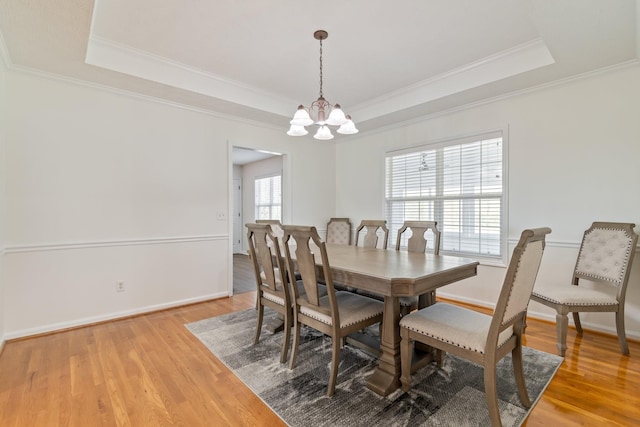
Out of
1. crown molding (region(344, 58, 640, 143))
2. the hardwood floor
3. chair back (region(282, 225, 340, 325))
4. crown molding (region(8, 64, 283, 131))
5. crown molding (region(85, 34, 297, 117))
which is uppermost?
crown molding (region(85, 34, 297, 117))

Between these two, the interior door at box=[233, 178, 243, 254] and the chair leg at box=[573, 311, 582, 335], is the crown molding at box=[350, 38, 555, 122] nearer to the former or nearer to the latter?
the chair leg at box=[573, 311, 582, 335]

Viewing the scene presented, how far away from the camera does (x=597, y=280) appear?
2.61 m

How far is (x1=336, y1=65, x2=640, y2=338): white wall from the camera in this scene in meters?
2.68

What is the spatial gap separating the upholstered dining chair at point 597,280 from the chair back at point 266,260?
2185 millimetres

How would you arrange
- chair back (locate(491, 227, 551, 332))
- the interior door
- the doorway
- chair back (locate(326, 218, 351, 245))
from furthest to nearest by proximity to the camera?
the interior door < the doorway < chair back (locate(326, 218, 351, 245)) < chair back (locate(491, 227, 551, 332))

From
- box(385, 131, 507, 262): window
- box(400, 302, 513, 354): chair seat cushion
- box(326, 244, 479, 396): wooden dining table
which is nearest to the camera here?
box(400, 302, 513, 354): chair seat cushion

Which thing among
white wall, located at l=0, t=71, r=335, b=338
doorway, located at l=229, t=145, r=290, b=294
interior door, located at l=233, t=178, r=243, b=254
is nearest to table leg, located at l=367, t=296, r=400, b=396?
white wall, located at l=0, t=71, r=335, b=338

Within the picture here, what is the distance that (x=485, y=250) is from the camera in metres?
3.61

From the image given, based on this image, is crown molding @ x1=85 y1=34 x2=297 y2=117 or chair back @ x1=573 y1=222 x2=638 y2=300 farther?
crown molding @ x1=85 y1=34 x2=297 y2=117

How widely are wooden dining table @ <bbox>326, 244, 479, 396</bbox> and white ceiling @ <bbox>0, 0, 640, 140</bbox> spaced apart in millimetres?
1872

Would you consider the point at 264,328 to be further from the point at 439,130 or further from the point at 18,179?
the point at 439,130

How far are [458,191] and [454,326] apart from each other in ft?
8.30

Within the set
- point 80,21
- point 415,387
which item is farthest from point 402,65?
point 415,387

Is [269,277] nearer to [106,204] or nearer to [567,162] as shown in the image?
[106,204]
